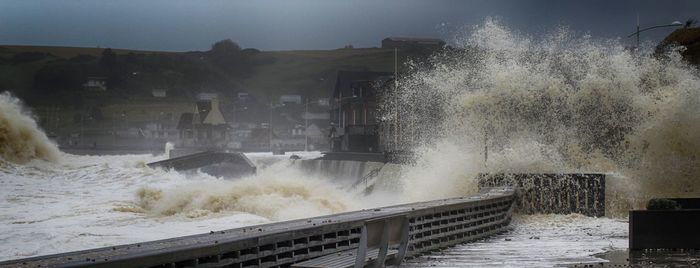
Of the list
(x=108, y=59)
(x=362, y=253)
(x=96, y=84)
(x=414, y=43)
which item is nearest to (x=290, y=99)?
(x=108, y=59)

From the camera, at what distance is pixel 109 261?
9.08 m

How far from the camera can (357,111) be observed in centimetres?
8225

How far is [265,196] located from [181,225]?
4799mm

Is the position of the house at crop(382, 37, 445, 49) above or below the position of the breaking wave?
above

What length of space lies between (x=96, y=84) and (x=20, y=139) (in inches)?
1916

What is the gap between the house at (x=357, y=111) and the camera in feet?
251

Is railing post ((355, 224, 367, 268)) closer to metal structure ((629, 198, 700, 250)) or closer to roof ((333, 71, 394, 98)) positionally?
metal structure ((629, 198, 700, 250))

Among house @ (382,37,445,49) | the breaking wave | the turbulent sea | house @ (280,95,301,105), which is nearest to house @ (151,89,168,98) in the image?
house @ (280,95,301,105)

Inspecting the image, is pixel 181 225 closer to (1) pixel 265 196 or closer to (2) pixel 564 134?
(1) pixel 265 196

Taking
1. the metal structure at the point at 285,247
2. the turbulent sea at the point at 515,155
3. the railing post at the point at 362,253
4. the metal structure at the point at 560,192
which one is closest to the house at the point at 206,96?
Answer: the turbulent sea at the point at 515,155

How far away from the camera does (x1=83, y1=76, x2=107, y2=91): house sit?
406 feet

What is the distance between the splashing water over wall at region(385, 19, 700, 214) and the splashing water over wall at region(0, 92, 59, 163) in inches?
1728

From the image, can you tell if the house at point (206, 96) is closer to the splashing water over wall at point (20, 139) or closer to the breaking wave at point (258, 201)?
the splashing water over wall at point (20, 139)

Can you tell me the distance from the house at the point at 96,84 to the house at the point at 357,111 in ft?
140
